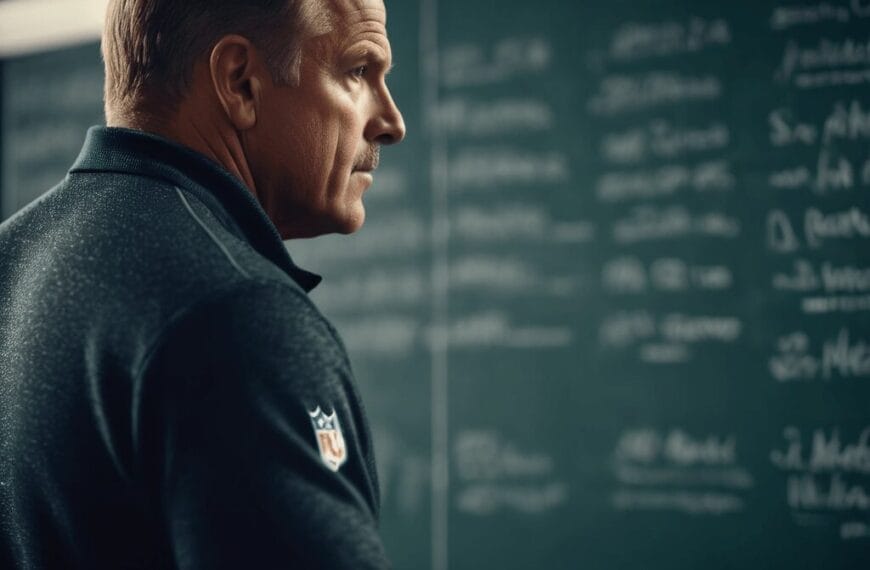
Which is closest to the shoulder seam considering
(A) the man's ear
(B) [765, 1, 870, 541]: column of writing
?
(A) the man's ear

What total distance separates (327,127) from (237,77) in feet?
0.31

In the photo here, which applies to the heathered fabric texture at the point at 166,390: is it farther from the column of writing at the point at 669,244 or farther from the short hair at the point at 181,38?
the column of writing at the point at 669,244

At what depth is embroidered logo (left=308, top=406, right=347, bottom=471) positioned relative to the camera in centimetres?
60

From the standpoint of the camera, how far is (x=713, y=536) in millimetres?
2406

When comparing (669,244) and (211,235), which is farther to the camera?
(669,244)

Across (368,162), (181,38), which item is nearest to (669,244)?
(368,162)

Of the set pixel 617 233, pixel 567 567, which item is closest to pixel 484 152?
pixel 617 233

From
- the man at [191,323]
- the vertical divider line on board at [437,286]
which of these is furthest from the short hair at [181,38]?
the vertical divider line on board at [437,286]

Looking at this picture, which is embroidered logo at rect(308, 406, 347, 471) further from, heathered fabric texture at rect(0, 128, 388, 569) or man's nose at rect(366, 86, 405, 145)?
man's nose at rect(366, 86, 405, 145)

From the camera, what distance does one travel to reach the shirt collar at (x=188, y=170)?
75 cm

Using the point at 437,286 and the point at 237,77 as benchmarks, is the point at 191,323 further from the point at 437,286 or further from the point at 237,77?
the point at 437,286

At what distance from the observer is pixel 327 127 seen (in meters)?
0.87

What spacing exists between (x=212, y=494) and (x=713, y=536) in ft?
6.68

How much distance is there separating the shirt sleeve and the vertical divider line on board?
2.23m
